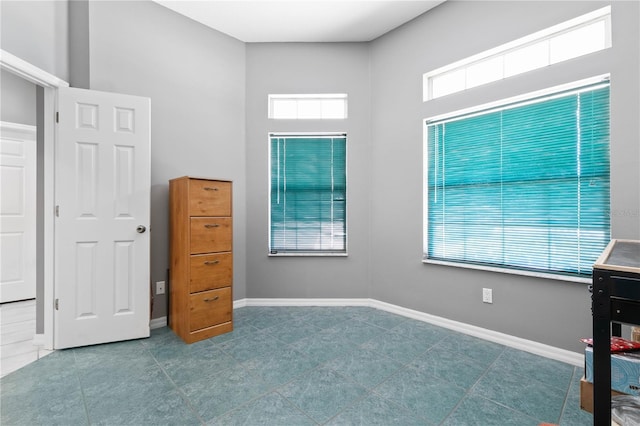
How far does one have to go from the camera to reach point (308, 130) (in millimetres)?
3199

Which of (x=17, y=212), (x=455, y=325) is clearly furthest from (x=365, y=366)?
(x=17, y=212)

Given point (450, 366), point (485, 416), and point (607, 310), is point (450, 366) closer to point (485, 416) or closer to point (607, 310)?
point (485, 416)

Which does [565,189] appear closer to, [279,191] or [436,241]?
[436,241]

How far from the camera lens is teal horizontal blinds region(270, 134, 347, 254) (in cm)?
326

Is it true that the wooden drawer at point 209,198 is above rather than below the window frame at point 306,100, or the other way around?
below

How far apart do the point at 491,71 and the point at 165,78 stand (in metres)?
2.97

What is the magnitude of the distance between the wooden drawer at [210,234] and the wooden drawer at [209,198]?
0.06 metres

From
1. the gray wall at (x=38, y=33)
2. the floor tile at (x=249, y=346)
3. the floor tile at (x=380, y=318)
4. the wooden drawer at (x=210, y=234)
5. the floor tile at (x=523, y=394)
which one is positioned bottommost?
the floor tile at (x=380, y=318)

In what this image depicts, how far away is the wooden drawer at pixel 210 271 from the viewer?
7.72ft

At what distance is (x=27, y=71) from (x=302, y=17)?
2.24m

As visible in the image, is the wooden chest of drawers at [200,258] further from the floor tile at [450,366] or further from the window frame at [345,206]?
the floor tile at [450,366]

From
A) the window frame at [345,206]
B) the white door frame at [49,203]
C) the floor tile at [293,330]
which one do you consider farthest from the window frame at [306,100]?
the floor tile at [293,330]

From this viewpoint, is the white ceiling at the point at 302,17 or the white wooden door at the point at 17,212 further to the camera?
the white wooden door at the point at 17,212

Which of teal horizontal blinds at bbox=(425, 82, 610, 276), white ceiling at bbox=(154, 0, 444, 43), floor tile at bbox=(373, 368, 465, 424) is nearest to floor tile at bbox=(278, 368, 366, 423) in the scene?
floor tile at bbox=(373, 368, 465, 424)
